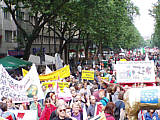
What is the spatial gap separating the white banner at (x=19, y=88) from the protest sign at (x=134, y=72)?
3281 mm

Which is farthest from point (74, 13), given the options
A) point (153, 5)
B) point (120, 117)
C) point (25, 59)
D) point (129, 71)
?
point (153, 5)

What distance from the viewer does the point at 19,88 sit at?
9.96 metres

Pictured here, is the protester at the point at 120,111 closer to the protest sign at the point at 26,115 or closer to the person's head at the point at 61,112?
the protest sign at the point at 26,115

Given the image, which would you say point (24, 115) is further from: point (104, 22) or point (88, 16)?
point (104, 22)

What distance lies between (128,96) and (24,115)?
2.55 meters

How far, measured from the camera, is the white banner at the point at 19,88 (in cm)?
966

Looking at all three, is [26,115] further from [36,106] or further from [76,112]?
[36,106]

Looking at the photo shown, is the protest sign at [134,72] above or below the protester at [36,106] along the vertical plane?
above

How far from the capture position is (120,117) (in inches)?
340

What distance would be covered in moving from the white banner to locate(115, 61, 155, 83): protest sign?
3281 mm

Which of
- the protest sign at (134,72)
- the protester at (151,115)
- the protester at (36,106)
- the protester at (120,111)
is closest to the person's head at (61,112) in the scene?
the protester at (120,111)

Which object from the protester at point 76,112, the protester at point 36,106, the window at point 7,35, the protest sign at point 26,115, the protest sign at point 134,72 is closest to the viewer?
the protest sign at point 26,115

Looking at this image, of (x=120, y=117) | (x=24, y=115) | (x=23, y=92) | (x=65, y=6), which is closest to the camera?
(x=24, y=115)

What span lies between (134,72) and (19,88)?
4133 mm
